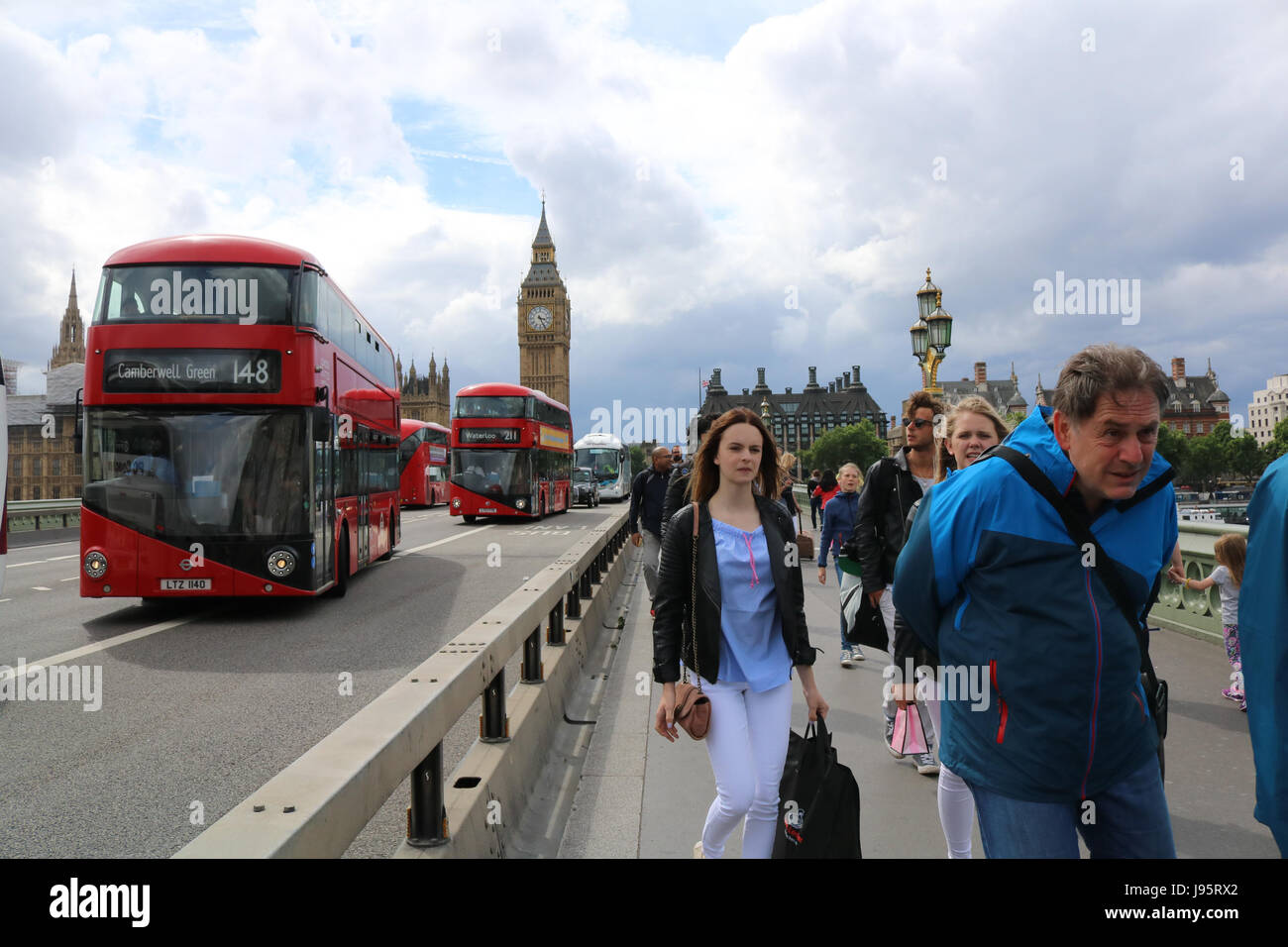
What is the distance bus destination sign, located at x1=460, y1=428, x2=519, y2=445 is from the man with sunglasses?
22.0 meters

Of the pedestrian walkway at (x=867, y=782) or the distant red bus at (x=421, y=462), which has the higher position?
the distant red bus at (x=421, y=462)

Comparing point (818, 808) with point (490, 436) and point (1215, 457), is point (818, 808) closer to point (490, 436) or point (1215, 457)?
point (490, 436)

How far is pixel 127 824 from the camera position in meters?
3.99

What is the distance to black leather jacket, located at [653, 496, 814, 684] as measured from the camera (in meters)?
3.28

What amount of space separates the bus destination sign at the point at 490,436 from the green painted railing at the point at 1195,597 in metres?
19.4

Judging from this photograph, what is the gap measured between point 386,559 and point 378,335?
14.0 feet

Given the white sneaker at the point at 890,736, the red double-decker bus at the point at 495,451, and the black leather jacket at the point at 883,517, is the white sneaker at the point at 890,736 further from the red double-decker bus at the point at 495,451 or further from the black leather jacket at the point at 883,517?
the red double-decker bus at the point at 495,451

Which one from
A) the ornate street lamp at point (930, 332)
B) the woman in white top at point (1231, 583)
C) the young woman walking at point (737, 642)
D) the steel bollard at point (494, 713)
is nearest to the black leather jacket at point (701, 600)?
the young woman walking at point (737, 642)

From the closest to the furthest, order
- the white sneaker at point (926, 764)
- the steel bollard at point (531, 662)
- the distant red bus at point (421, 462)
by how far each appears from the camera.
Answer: the white sneaker at point (926, 764) < the steel bollard at point (531, 662) < the distant red bus at point (421, 462)

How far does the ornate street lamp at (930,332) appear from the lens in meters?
18.0

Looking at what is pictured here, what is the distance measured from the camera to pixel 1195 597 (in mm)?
8750
